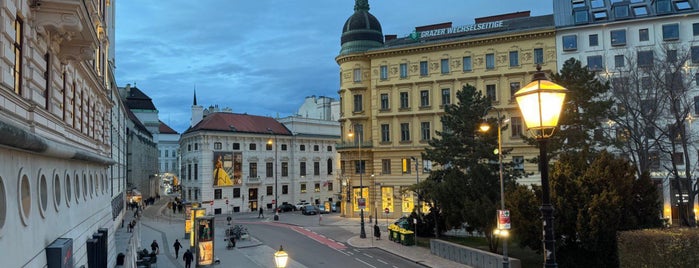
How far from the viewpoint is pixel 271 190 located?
75625 millimetres

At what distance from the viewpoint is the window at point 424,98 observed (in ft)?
186

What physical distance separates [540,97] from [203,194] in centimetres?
6435

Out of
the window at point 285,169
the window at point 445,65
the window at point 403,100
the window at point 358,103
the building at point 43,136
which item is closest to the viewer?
the building at point 43,136

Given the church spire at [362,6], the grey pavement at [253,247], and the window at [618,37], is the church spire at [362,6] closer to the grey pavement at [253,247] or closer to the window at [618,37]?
the grey pavement at [253,247]

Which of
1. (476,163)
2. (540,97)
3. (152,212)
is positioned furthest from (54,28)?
(152,212)

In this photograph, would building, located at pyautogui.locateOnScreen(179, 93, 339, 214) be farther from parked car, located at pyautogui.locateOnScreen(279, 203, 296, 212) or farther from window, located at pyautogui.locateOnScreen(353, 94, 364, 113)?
window, located at pyautogui.locateOnScreen(353, 94, 364, 113)

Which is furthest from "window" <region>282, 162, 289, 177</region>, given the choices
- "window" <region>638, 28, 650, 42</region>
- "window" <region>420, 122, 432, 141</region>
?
"window" <region>638, 28, 650, 42</region>

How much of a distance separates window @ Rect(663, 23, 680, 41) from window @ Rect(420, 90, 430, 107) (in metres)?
21.9

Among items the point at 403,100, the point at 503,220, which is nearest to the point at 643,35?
the point at 403,100

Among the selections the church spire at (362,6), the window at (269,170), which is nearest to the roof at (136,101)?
the window at (269,170)

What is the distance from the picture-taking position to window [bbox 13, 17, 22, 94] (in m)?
10.1

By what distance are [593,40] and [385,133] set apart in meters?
22.1

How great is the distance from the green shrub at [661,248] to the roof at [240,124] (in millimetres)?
57598

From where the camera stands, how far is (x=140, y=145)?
79812 millimetres
